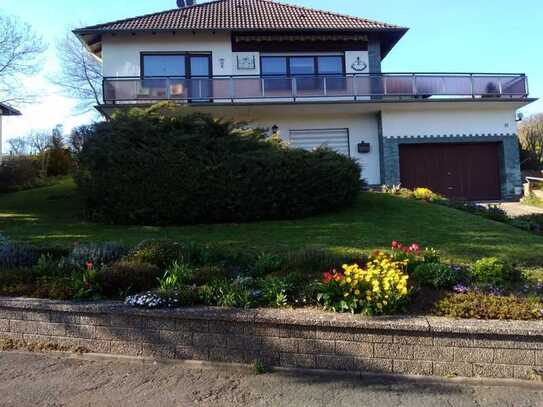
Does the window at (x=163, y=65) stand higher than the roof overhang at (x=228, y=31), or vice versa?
the roof overhang at (x=228, y=31)

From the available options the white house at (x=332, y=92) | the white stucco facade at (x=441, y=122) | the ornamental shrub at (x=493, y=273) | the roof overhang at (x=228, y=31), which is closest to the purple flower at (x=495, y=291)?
the ornamental shrub at (x=493, y=273)

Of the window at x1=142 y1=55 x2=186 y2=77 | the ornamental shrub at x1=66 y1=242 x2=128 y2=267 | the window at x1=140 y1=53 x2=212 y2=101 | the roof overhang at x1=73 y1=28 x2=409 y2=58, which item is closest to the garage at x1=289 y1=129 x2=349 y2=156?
the window at x1=140 y1=53 x2=212 y2=101

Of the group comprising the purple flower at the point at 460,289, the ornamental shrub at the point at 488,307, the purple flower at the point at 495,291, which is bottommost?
the ornamental shrub at the point at 488,307

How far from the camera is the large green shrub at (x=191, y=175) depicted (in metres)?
10.7

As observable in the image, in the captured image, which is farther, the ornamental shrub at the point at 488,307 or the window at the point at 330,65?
the window at the point at 330,65

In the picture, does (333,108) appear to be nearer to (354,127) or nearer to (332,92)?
(332,92)

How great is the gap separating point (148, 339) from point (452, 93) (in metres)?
18.1

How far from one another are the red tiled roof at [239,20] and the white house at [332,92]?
0.08m

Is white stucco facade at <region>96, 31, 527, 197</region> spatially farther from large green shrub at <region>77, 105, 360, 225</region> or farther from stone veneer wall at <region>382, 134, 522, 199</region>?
large green shrub at <region>77, 105, 360, 225</region>

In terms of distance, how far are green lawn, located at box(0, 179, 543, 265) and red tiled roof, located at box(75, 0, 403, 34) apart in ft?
35.8

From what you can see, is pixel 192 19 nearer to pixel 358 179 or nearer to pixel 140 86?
pixel 140 86

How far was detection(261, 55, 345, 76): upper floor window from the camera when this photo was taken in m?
22.0

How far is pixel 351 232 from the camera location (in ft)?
31.1

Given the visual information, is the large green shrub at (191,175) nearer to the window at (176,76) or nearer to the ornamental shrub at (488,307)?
the ornamental shrub at (488,307)
